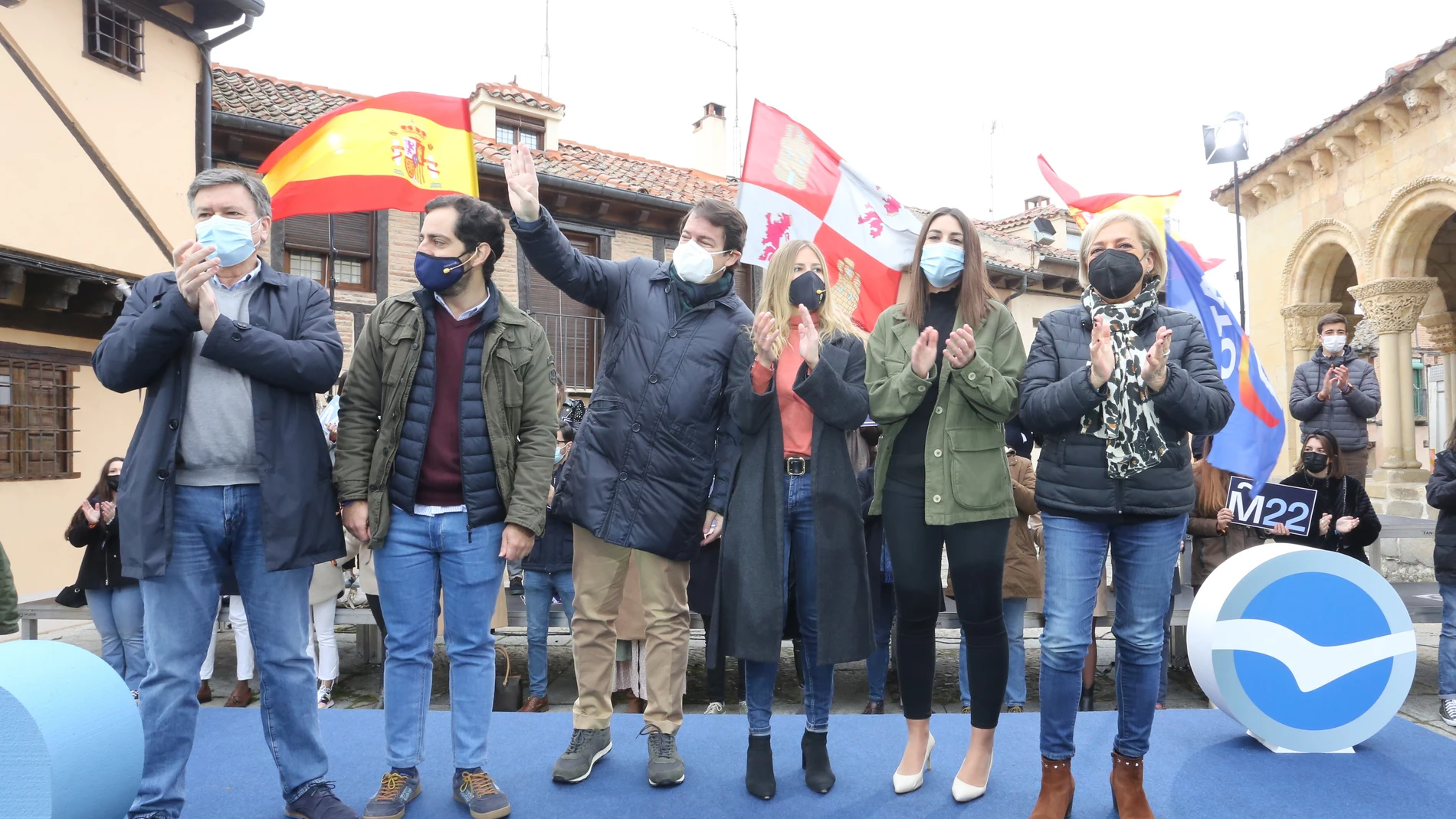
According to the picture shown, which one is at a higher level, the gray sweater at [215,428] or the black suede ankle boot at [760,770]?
the gray sweater at [215,428]

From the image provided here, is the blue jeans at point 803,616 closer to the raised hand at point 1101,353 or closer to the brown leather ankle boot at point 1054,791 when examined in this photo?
the brown leather ankle boot at point 1054,791

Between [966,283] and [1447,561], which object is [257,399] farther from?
[1447,561]

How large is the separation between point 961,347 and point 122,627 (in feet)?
16.7

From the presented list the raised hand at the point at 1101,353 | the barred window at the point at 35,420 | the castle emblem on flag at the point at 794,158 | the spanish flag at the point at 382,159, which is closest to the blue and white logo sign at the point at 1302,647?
the raised hand at the point at 1101,353

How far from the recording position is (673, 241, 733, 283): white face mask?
323 centimetres

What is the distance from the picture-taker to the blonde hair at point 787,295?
3312 millimetres

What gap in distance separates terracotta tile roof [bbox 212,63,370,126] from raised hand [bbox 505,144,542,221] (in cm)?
1085

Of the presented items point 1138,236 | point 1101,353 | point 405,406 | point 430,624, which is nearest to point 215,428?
point 405,406

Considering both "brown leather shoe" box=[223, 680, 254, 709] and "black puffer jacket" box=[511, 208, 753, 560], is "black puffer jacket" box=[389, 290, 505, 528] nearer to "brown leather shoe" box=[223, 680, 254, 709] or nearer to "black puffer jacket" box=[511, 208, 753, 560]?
"black puffer jacket" box=[511, 208, 753, 560]

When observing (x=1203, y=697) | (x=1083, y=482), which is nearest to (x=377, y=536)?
(x=1083, y=482)

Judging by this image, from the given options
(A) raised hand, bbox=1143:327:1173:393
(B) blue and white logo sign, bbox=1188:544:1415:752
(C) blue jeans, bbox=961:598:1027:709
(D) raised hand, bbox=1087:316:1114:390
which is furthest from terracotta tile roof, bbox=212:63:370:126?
(B) blue and white logo sign, bbox=1188:544:1415:752

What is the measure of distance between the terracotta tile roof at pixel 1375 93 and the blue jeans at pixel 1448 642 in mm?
7374

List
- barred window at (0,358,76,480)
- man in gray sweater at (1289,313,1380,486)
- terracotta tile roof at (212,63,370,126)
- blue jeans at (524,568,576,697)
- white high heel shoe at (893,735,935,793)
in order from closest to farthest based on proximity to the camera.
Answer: white high heel shoe at (893,735,935,793), blue jeans at (524,568,576,697), man in gray sweater at (1289,313,1380,486), barred window at (0,358,76,480), terracotta tile roof at (212,63,370,126)

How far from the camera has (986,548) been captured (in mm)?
3010
